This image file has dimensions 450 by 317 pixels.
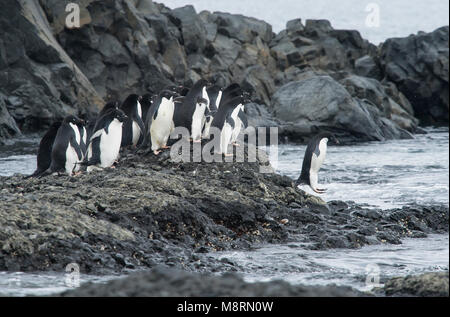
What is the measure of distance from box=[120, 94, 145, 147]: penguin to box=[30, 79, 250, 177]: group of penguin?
13 centimetres

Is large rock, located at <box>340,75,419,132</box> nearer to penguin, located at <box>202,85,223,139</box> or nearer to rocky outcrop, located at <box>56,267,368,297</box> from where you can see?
penguin, located at <box>202,85,223,139</box>

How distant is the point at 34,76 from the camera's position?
83.1 ft

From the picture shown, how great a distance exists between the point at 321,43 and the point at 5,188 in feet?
127

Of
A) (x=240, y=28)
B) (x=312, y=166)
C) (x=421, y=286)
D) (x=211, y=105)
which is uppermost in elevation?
(x=240, y=28)

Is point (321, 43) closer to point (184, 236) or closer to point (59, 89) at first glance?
point (59, 89)

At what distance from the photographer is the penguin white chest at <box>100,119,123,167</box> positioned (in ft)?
35.6

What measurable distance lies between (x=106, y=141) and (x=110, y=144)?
0.08 meters

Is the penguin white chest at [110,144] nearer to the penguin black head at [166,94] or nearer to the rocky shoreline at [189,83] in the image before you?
the rocky shoreline at [189,83]

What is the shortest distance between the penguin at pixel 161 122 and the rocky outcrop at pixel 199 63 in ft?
36.3

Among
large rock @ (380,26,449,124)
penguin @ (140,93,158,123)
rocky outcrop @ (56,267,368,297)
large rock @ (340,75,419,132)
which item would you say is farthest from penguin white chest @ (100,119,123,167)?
large rock @ (380,26,449,124)

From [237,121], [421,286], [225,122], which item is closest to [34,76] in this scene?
[237,121]

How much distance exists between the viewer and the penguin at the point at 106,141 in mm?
10867

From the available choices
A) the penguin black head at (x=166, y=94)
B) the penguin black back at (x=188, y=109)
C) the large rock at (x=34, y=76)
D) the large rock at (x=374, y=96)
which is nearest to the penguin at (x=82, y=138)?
the penguin black head at (x=166, y=94)

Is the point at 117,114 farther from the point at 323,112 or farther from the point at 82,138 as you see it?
the point at 323,112
